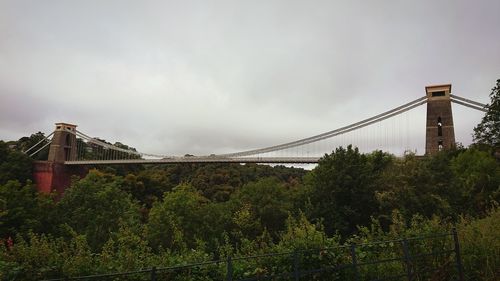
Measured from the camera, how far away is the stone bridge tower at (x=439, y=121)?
97.0ft

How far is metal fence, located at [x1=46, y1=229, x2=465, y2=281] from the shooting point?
477 centimetres

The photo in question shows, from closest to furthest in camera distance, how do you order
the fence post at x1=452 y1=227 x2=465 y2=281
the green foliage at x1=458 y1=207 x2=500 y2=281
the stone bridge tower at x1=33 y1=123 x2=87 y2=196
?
the fence post at x1=452 y1=227 x2=465 y2=281, the green foliage at x1=458 y1=207 x2=500 y2=281, the stone bridge tower at x1=33 y1=123 x2=87 y2=196

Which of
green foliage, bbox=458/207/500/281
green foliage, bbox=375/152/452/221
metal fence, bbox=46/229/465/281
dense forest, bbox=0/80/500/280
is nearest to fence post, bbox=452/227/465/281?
metal fence, bbox=46/229/465/281

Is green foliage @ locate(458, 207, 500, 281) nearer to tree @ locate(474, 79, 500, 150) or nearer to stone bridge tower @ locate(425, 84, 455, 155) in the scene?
tree @ locate(474, 79, 500, 150)

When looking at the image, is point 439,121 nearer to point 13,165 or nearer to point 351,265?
point 351,265

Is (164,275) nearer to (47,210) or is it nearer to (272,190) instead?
(47,210)

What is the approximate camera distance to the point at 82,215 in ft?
59.4

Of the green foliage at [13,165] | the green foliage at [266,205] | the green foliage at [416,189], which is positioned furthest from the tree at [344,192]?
the green foliage at [13,165]

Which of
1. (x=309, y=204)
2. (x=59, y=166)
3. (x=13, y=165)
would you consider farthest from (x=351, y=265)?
(x=59, y=166)

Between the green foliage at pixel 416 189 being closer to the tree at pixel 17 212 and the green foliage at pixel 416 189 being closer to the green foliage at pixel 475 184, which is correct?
the green foliage at pixel 475 184

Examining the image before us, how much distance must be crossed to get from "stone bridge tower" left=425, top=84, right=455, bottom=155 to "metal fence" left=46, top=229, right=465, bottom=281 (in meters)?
26.4

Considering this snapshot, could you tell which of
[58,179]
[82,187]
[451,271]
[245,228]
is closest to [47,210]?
[82,187]

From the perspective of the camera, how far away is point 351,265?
464 centimetres

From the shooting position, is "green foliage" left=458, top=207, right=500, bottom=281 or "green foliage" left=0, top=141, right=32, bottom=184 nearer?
"green foliage" left=458, top=207, right=500, bottom=281
